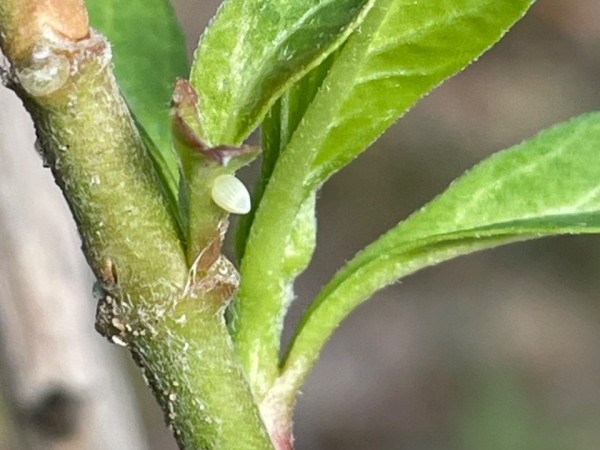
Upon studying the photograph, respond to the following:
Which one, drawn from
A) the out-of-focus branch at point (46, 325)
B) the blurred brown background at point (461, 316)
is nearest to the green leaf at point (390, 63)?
the out-of-focus branch at point (46, 325)

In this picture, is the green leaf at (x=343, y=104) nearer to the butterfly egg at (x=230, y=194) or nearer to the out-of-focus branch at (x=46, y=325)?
the butterfly egg at (x=230, y=194)

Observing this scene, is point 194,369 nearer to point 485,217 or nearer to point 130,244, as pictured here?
point 130,244

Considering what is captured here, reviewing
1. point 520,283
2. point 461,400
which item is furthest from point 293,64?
point 520,283

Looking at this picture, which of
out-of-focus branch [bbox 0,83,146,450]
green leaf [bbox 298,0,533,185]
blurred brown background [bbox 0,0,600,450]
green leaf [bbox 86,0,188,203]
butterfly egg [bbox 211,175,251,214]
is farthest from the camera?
blurred brown background [bbox 0,0,600,450]

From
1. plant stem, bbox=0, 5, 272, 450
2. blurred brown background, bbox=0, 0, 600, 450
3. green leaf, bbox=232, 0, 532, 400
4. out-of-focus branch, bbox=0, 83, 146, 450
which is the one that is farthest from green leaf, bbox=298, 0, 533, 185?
blurred brown background, bbox=0, 0, 600, 450

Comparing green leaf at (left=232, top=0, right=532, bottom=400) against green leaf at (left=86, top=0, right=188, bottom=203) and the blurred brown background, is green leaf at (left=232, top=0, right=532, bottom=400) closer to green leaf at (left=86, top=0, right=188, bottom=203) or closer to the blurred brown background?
green leaf at (left=86, top=0, right=188, bottom=203)

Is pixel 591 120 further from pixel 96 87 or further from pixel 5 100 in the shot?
pixel 5 100

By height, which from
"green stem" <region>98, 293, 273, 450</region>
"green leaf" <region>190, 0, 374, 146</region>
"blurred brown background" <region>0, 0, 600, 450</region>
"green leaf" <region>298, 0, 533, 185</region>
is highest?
"blurred brown background" <region>0, 0, 600, 450</region>
